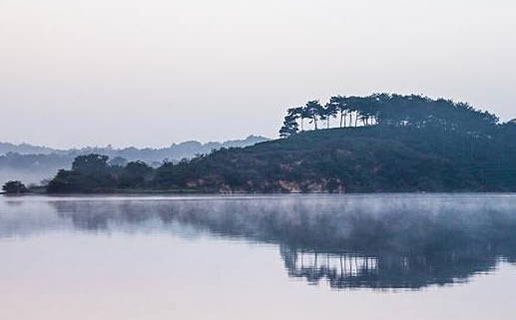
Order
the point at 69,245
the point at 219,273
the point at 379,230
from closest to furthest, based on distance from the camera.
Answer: the point at 219,273 < the point at 69,245 < the point at 379,230

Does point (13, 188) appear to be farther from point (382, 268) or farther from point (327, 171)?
point (382, 268)

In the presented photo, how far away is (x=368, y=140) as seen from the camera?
359ft

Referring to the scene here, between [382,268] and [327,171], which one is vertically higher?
[327,171]

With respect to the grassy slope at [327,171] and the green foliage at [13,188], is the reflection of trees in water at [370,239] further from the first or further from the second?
the green foliage at [13,188]

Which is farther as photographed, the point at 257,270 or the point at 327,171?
the point at 327,171

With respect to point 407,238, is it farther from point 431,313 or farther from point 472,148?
point 472,148

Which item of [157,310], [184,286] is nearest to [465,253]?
[184,286]

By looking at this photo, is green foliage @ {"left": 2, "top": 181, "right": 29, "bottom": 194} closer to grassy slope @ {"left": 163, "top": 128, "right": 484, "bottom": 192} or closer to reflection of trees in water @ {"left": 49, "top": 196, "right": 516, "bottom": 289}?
grassy slope @ {"left": 163, "top": 128, "right": 484, "bottom": 192}

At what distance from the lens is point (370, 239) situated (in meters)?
28.9

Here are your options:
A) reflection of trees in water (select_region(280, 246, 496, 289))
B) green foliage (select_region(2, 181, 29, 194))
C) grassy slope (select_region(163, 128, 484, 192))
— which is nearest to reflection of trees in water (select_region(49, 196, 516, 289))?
reflection of trees in water (select_region(280, 246, 496, 289))

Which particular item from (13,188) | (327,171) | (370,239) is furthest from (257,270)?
(13,188)

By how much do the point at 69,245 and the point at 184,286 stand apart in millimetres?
9887

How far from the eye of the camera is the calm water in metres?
15.4

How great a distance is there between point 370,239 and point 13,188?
7596cm
